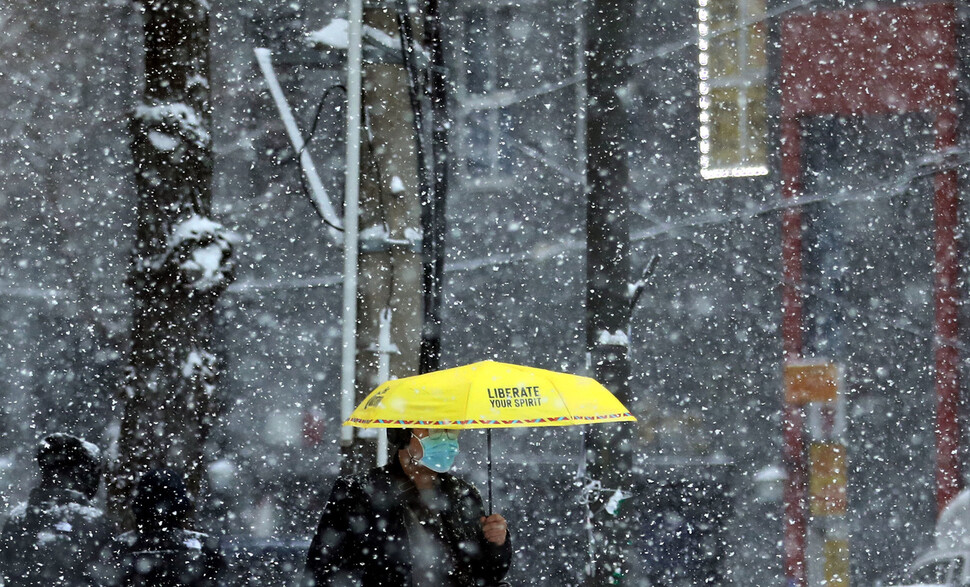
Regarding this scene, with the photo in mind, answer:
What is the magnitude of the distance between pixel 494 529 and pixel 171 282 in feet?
9.50

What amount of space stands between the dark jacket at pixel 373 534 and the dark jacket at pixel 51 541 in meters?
1.55

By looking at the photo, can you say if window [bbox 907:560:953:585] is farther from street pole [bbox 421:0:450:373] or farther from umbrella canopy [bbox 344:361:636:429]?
umbrella canopy [bbox 344:361:636:429]

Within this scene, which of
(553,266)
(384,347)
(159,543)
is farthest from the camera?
(553,266)

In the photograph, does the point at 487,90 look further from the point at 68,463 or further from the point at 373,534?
the point at 373,534

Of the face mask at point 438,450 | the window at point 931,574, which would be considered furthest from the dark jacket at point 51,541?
the window at point 931,574

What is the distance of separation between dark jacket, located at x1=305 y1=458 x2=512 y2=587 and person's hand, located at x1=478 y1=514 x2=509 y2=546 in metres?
0.13

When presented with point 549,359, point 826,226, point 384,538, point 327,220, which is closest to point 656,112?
point 826,226

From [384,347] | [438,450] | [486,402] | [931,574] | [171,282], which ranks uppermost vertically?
[171,282]

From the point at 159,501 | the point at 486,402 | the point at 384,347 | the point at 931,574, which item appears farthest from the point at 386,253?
the point at 931,574

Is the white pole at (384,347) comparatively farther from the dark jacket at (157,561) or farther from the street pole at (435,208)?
the dark jacket at (157,561)

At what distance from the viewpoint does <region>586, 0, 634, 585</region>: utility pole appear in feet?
19.5

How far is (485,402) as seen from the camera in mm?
3979

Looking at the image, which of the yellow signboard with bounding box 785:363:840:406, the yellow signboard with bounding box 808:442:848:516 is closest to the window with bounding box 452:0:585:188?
the yellow signboard with bounding box 785:363:840:406

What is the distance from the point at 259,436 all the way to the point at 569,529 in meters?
4.42
